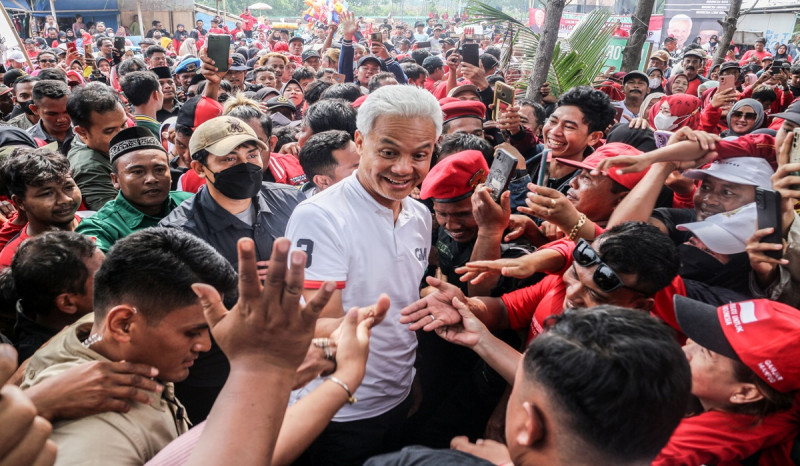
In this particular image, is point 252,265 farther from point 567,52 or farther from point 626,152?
point 567,52

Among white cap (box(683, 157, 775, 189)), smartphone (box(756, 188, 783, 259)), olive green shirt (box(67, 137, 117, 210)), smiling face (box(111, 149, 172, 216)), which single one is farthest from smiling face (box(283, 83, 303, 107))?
smartphone (box(756, 188, 783, 259))

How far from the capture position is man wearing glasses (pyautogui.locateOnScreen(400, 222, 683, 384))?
2.05m

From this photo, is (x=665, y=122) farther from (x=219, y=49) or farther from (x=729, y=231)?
(x=219, y=49)

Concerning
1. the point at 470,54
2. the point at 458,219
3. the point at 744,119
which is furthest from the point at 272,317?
the point at 744,119

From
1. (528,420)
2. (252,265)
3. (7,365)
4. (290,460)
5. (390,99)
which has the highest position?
(390,99)

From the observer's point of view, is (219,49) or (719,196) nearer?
(719,196)

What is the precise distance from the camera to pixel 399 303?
229 cm

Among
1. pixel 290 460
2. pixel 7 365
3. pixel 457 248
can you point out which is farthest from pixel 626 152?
pixel 7 365

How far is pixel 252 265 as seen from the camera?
3.63 ft

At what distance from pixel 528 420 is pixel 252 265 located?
2.52ft

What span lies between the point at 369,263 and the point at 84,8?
1275 inches

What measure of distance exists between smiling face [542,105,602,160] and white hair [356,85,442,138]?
1803 millimetres

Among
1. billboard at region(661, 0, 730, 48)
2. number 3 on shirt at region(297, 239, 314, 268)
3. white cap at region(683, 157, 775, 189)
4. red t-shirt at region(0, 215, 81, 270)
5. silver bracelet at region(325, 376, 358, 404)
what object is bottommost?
red t-shirt at region(0, 215, 81, 270)

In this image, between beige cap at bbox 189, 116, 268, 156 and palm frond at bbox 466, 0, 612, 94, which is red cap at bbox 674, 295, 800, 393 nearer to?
beige cap at bbox 189, 116, 268, 156
